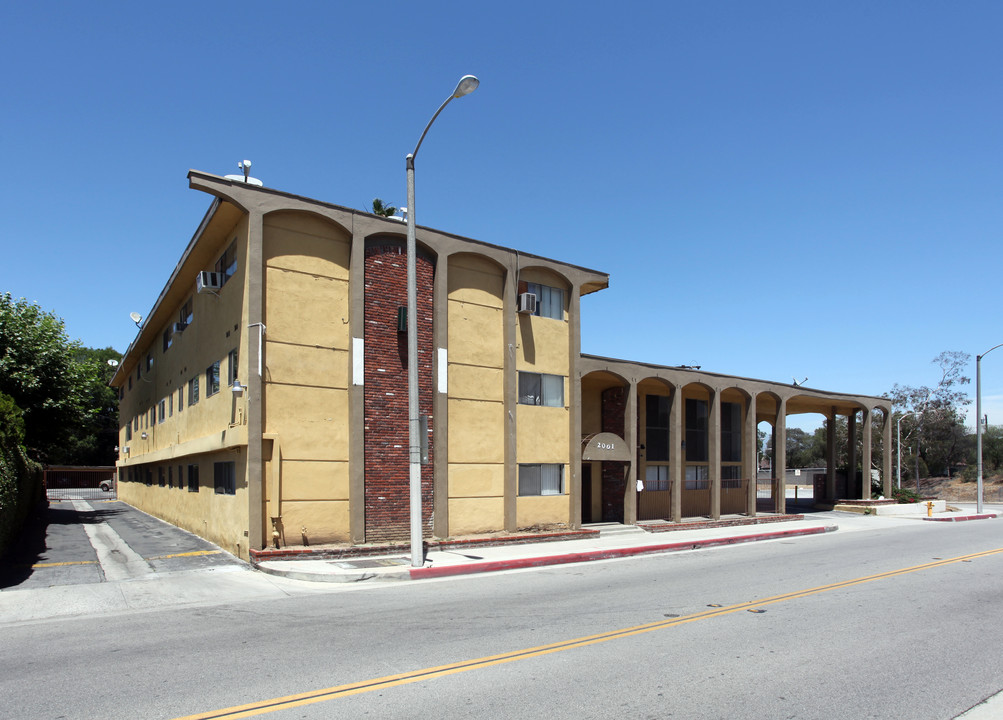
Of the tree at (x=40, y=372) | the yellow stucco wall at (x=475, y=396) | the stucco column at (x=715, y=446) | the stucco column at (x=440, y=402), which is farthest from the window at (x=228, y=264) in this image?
the stucco column at (x=715, y=446)

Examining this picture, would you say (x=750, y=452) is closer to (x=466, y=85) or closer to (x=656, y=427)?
(x=656, y=427)

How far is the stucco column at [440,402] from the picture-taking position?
1808 cm

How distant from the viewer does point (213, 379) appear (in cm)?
1861

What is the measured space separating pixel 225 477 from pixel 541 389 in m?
9.08

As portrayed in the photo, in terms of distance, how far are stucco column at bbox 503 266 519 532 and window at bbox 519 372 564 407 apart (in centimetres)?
35

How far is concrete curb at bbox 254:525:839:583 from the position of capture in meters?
13.4

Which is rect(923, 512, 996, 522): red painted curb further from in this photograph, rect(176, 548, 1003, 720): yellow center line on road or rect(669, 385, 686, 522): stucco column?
rect(176, 548, 1003, 720): yellow center line on road

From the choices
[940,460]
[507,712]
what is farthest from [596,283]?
[940,460]

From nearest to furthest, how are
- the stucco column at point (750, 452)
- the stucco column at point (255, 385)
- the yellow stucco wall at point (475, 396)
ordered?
1. the stucco column at point (255, 385)
2. the yellow stucco wall at point (475, 396)
3. the stucco column at point (750, 452)

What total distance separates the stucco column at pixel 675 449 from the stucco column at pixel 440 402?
1042 centimetres

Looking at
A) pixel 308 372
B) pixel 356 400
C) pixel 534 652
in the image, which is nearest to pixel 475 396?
pixel 356 400

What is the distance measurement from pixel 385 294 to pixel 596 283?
26.2ft

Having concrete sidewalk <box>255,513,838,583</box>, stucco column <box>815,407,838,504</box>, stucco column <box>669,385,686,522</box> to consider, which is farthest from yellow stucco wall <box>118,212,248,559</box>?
stucco column <box>815,407,838,504</box>

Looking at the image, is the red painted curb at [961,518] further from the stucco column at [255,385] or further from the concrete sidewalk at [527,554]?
the stucco column at [255,385]
